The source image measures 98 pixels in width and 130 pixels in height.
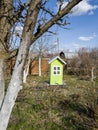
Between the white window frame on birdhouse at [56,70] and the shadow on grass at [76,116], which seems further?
the white window frame on birdhouse at [56,70]

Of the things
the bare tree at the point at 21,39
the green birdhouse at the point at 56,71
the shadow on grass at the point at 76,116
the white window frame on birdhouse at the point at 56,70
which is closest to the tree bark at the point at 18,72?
the bare tree at the point at 21,39

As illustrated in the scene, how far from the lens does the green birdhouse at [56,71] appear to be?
14.6m

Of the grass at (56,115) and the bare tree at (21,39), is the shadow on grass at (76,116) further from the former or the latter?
the bare tree at (21,39)

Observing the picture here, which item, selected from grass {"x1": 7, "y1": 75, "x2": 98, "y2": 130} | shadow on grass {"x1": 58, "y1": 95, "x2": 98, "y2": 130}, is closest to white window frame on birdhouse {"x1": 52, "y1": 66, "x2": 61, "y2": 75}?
grass {"x1": 7, "y1": 75, "x2": 98, "y2": 130}

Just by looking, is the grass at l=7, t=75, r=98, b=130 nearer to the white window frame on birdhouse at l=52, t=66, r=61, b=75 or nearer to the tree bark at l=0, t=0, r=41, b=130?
the tree bark at l=0, t=0, r=41, b=130

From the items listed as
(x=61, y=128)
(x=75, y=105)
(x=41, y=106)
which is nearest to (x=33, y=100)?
(x=41, y=106)

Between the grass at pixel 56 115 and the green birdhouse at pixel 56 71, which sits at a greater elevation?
the green birdhouse at pixel 56 71

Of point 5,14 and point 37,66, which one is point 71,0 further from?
point 37,66

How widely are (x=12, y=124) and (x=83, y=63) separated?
1459cm

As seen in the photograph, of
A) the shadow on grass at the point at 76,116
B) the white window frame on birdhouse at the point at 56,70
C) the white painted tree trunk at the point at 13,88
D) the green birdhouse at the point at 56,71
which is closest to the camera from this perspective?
the white painted tree trunk at the point at 13,88

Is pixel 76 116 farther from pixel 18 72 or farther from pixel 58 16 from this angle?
pixel 58 16

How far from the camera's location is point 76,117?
21.8ft

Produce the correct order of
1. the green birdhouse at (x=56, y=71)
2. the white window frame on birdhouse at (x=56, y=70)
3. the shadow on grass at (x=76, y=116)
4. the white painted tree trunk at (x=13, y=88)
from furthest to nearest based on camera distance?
the white window frame on birdhouse at (x=56, y=70), the green birdhouse at (x=56, y=71), the shadow on grass at (x=76, y=116), the white painted tree trunk at (x=13, y=88)

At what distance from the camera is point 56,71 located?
49.2 feet
